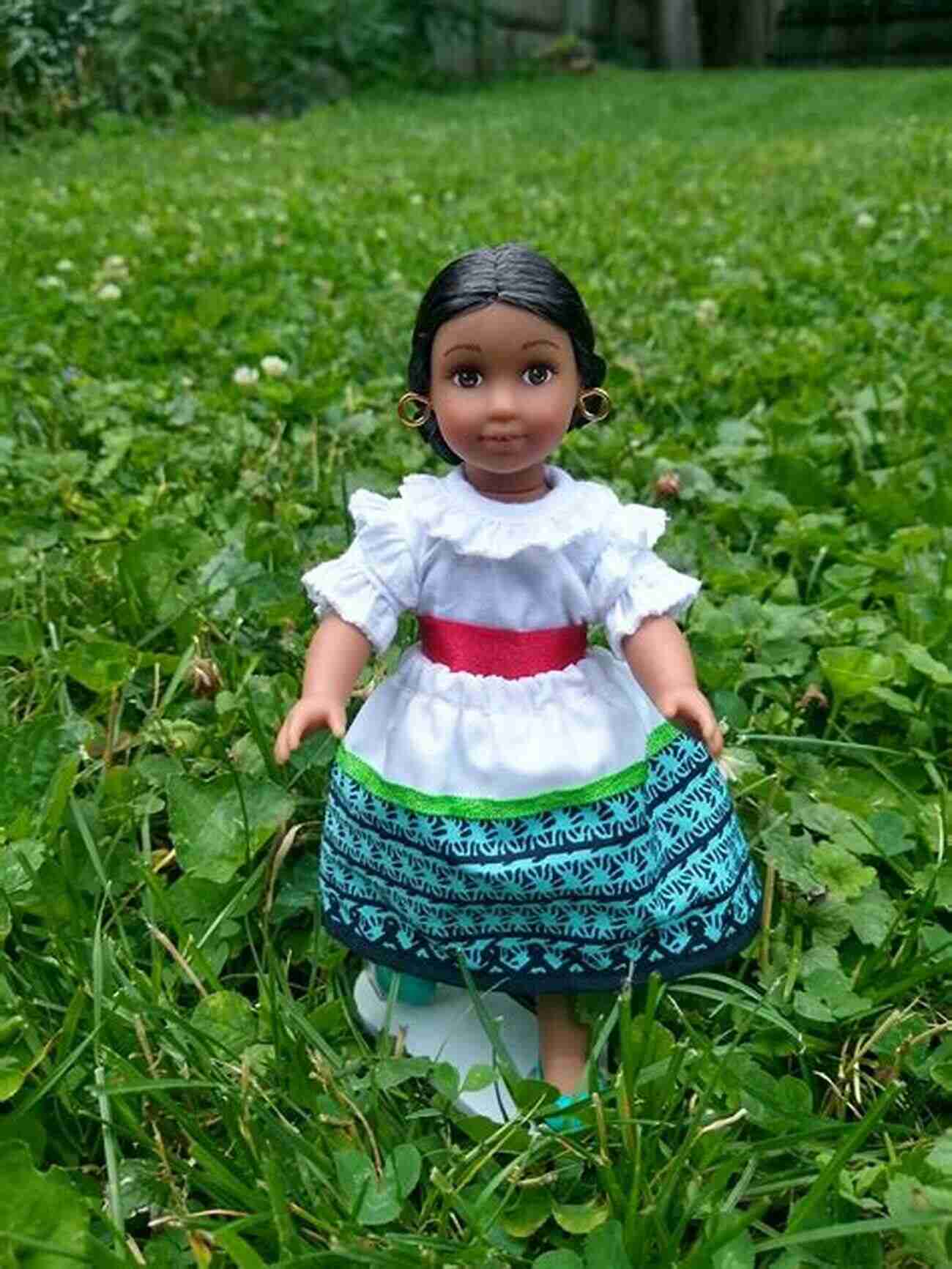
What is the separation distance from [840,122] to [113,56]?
5958mm

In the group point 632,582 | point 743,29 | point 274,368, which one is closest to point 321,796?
point 632,582

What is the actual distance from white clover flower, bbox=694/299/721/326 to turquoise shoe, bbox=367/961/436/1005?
2978 mm

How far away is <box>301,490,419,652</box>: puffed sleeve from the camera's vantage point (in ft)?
5.19

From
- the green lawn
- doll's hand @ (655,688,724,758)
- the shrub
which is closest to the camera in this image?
the green lawn

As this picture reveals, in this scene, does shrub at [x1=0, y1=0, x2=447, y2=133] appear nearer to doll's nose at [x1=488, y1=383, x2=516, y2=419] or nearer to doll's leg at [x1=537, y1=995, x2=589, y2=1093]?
doll's nose at [x1=488, y1=383, x2=516, y2=419]

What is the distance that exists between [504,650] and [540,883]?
261 millimetres

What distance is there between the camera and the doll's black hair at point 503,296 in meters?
1.51

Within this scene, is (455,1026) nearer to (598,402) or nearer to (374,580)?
(374,580)

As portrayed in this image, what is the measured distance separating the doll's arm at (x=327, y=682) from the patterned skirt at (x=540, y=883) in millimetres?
101

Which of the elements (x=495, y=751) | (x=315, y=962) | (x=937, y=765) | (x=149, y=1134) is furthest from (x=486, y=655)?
(x=937, y=765)

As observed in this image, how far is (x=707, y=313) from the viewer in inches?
170

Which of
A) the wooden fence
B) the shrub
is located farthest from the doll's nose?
the wooden fence

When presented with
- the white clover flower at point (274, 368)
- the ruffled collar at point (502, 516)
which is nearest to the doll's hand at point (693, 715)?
the ruffled collar at point (502, 516)

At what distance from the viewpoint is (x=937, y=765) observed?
6.74 feet
